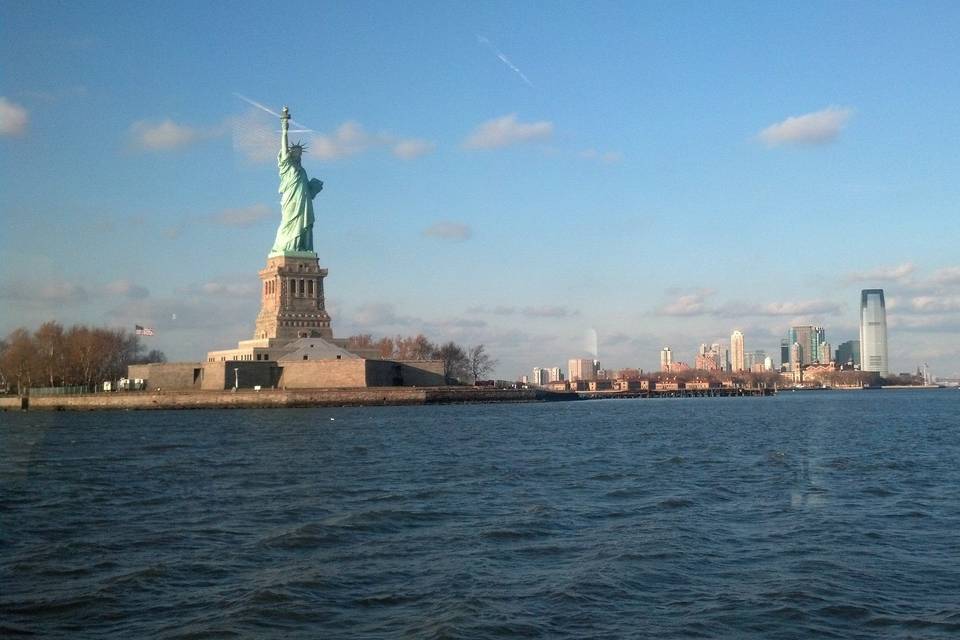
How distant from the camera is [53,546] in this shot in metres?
17.2

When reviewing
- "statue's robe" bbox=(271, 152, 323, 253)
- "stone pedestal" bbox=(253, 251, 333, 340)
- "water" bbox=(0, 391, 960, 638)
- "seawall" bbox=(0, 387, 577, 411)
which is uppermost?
"statue's robe" bbox=(271, 152, 323, 253)

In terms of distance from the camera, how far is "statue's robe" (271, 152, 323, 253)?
9838 cm

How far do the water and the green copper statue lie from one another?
2593 inches

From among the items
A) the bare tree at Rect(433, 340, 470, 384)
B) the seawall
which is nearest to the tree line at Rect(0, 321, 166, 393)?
the seawall

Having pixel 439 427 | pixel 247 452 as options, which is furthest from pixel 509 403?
pixel 247 452

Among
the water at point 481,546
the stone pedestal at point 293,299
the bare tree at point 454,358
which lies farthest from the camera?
the bare tree at point 454,358

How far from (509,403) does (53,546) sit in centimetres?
8736

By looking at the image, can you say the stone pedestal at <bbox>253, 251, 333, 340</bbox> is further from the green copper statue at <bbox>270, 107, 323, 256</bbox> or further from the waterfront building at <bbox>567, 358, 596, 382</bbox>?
the waterfront building at <bbox>567, 358, 596, 382</bbox>

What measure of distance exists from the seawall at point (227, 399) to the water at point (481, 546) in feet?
157

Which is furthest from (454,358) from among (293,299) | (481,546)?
(481,546)

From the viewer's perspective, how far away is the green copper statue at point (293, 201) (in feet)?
323

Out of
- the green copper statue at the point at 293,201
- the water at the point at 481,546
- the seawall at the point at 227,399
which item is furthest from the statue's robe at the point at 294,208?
the water at the point at 481,546

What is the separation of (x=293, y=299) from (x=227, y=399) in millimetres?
16036

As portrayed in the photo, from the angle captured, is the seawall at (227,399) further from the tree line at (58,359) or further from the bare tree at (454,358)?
the bare tree at (454,358)
